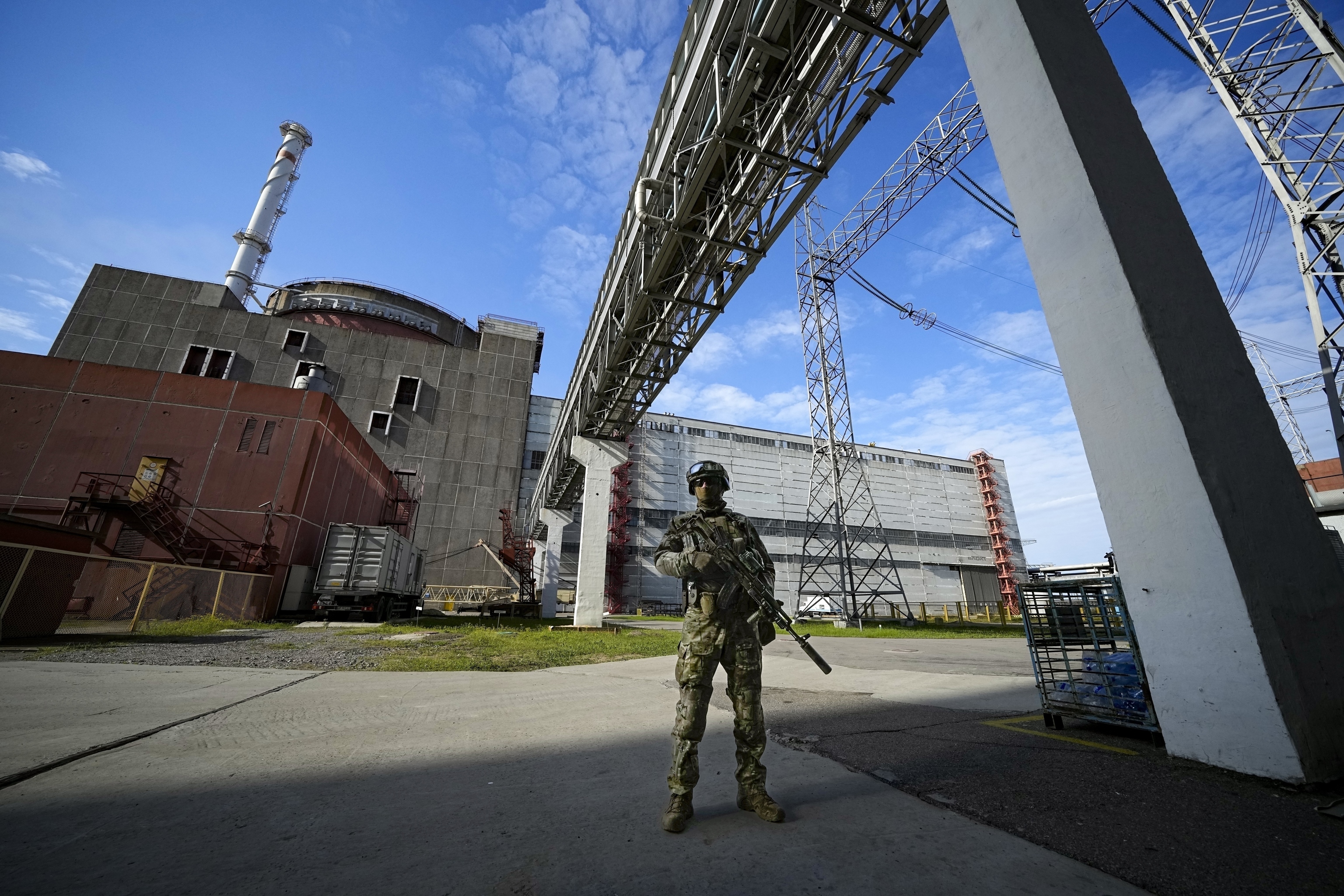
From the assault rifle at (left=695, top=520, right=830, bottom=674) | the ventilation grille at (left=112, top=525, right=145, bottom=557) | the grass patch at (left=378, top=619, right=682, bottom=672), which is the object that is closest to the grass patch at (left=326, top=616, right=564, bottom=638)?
the grass patch at (left=378, top=619, right=682, bottom=672)

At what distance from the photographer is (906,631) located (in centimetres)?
1828

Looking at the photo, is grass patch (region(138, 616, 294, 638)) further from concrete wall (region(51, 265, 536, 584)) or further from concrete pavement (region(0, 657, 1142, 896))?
concrete wall (region(51, 265, 536, 584))

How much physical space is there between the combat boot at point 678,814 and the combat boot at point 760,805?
0.86 ft

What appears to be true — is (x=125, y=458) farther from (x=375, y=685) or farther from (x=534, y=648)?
(x=375, y=685)

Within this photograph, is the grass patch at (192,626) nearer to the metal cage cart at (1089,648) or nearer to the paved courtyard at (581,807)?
the paved courtyard at (581,807)

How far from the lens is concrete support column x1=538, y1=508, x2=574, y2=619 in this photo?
22375 millimetres

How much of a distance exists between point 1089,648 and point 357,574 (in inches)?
710

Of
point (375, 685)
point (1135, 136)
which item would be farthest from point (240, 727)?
point (1135, 136)

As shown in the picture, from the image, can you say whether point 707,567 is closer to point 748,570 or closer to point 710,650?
point 748,570

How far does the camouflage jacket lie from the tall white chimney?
4614cm

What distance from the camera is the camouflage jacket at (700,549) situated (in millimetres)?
2721

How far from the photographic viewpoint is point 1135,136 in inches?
153

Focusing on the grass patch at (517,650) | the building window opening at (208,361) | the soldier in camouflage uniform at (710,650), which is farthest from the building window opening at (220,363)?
the soldier in camouflage uniform at (710,650)

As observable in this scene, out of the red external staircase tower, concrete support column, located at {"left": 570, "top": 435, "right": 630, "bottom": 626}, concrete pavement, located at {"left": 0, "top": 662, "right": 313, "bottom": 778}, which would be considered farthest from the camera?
the red external staircase tower
